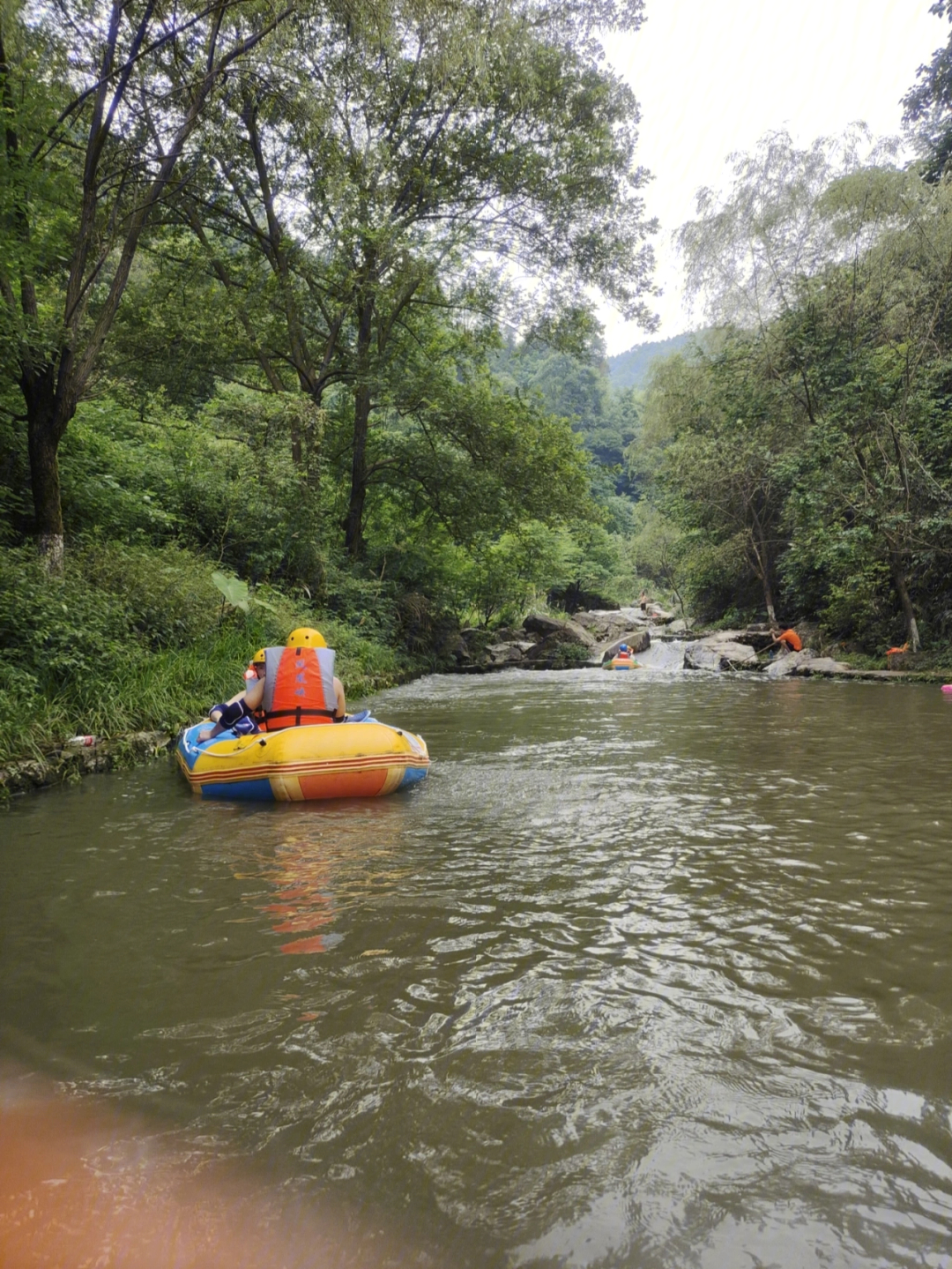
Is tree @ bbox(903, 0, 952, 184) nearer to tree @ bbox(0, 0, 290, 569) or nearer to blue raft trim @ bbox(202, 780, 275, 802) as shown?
tree @ bbox(0, 0, 290, 569)

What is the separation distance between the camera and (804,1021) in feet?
8.45

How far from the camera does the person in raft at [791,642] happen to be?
18609 millimetres

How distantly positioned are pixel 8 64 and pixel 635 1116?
10.5 m

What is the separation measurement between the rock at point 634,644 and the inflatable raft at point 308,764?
1688 centimetres

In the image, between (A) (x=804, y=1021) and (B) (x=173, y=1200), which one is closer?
(B) (x=173, y=1200)

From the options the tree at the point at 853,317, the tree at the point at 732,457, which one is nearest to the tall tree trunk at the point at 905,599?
the tree at the point at 853,317

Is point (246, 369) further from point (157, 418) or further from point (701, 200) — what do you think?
point (701, 200)

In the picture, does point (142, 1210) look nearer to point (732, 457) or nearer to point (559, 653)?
point (732, 457)

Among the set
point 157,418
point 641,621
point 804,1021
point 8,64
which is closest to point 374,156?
point 157,418

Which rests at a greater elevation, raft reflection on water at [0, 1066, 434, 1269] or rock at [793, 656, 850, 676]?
raft reflection on water at [0, 1066, 434, 1269]

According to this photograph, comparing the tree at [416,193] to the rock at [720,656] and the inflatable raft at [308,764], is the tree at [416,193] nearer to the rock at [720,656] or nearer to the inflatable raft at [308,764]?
the rock at [720,656]

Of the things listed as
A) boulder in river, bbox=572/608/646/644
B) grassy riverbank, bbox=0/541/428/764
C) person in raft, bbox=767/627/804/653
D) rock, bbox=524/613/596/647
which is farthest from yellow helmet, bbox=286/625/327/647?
boulder in river, bbox=572/608/646/644

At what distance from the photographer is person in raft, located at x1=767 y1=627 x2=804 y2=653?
61.1ft

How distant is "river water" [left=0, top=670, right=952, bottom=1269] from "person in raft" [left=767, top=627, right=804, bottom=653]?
1362cm
